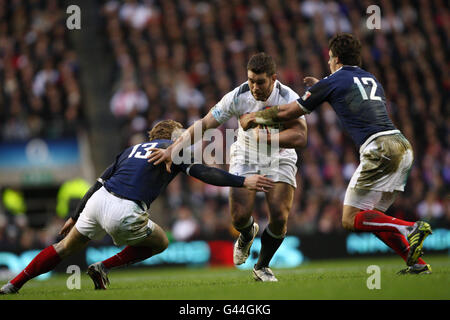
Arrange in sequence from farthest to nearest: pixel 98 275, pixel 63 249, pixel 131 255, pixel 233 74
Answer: pixel 233 74, pixel 131 255, pixel 98 275, pixel 63 249

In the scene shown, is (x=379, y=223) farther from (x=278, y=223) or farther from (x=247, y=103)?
(x=247, y=103)

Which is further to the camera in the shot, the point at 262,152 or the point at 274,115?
the point at 262,152

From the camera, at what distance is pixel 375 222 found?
6.79 m

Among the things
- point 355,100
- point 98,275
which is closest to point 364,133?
point 355,100

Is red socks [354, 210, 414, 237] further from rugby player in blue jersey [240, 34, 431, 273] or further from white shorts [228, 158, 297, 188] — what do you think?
white shorts [228, 158, 297, 188]

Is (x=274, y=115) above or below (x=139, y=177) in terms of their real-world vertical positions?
above

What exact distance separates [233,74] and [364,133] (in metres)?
10.3

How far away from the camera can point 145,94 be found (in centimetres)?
1644

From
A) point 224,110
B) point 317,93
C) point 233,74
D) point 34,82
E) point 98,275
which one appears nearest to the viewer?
point 317,93

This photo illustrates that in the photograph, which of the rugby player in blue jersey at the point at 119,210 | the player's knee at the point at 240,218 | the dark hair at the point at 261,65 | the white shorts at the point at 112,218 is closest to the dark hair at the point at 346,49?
the dark hair at the point at 261,65
